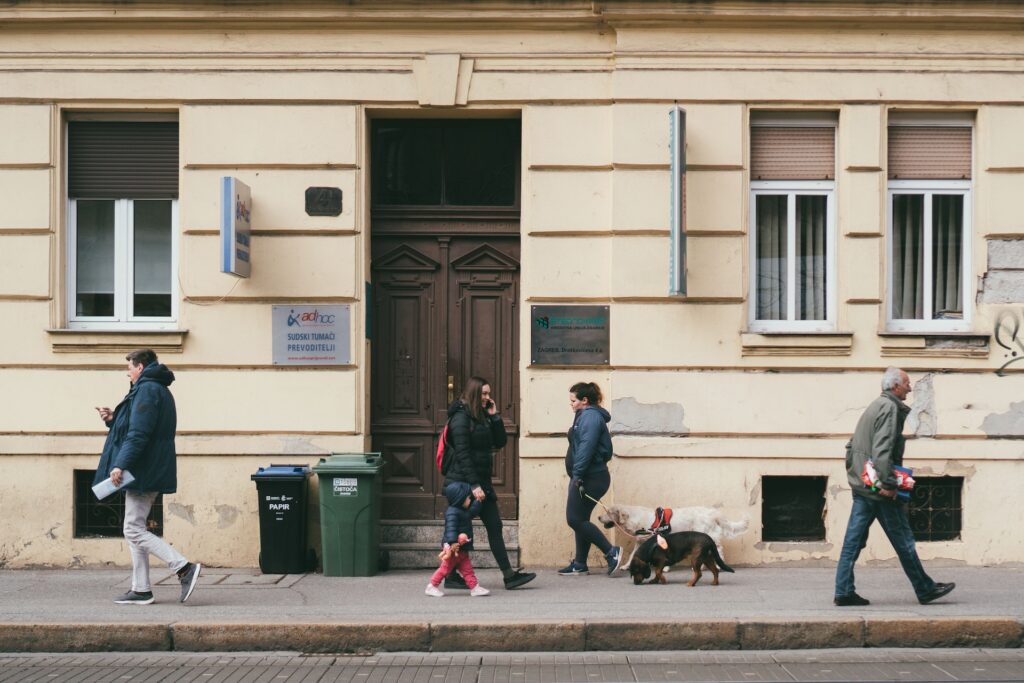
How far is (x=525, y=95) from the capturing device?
1116cm

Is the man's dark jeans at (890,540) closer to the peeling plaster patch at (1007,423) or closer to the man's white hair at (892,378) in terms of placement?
the man's white hair at (892,378)

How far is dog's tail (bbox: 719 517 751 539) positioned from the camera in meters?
10.5

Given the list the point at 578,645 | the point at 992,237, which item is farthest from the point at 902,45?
the point at 578,645

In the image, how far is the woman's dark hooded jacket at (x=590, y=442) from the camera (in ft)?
33.7

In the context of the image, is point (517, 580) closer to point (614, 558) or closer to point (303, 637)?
point (614, 558)

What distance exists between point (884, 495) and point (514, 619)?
2.96 m

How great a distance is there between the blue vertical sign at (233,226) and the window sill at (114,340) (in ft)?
3.16

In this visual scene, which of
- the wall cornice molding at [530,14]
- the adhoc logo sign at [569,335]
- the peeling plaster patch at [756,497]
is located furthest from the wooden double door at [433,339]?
the peeling plaster patch at [756,497]

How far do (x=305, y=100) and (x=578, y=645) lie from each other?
5942 mm

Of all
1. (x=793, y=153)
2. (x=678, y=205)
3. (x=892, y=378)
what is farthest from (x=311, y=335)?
(x=892, y=378)

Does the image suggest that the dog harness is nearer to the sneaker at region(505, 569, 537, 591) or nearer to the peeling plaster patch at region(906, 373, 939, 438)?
the sneaker at region(505, 569, 537, 591)

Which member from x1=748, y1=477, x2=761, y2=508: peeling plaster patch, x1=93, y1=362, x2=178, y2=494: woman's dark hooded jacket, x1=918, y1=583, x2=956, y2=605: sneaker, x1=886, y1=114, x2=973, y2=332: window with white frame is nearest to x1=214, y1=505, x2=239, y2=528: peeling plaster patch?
x1=93, y1=362, x2=178, y2=494: woman's dark hooded jacket

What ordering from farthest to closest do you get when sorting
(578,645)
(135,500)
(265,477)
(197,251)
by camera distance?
(197,251) < (265,477) < (135,500) < (578,645)

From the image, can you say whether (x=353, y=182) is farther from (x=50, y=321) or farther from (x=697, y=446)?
(x=697, y=446)
